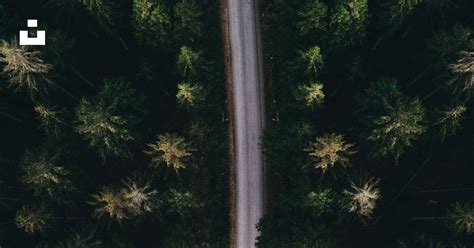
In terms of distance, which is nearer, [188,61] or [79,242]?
[188,61]

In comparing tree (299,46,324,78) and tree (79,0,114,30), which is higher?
tree (79,0,114,30)

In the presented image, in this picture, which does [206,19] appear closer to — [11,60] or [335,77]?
[335,77]

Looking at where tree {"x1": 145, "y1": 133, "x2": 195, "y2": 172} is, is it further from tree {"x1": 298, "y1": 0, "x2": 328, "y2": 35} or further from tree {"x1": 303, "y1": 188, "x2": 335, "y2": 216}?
tree {"x1": 298, "y1": 0, "x2": 328, "y2": 35}

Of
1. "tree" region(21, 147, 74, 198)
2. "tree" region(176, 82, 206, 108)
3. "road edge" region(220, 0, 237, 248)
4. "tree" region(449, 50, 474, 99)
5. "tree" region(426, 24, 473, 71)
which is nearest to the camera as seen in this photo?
"tree" region(449, 50, 474, 99)

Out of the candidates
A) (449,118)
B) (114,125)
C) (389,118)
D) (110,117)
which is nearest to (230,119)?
(114,125)

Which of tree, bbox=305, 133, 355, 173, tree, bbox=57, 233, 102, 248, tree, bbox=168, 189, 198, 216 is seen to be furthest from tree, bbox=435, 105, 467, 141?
tree, bbox=57, 233, 102, 248

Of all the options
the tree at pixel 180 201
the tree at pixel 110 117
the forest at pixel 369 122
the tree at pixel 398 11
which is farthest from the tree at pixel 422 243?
the tree at pixel 110 117

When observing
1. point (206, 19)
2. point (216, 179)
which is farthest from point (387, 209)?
point (206, 19)

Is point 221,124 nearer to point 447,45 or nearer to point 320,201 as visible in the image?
point 320,201

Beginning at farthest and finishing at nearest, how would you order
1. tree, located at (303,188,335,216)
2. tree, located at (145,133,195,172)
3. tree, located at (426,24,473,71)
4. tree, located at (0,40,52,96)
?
tree, located at (303,188,335,216)
tree, located at (145,133,195,172)
tree, located at (426,24,473,71)
tree, located at (0,40,52,96)
